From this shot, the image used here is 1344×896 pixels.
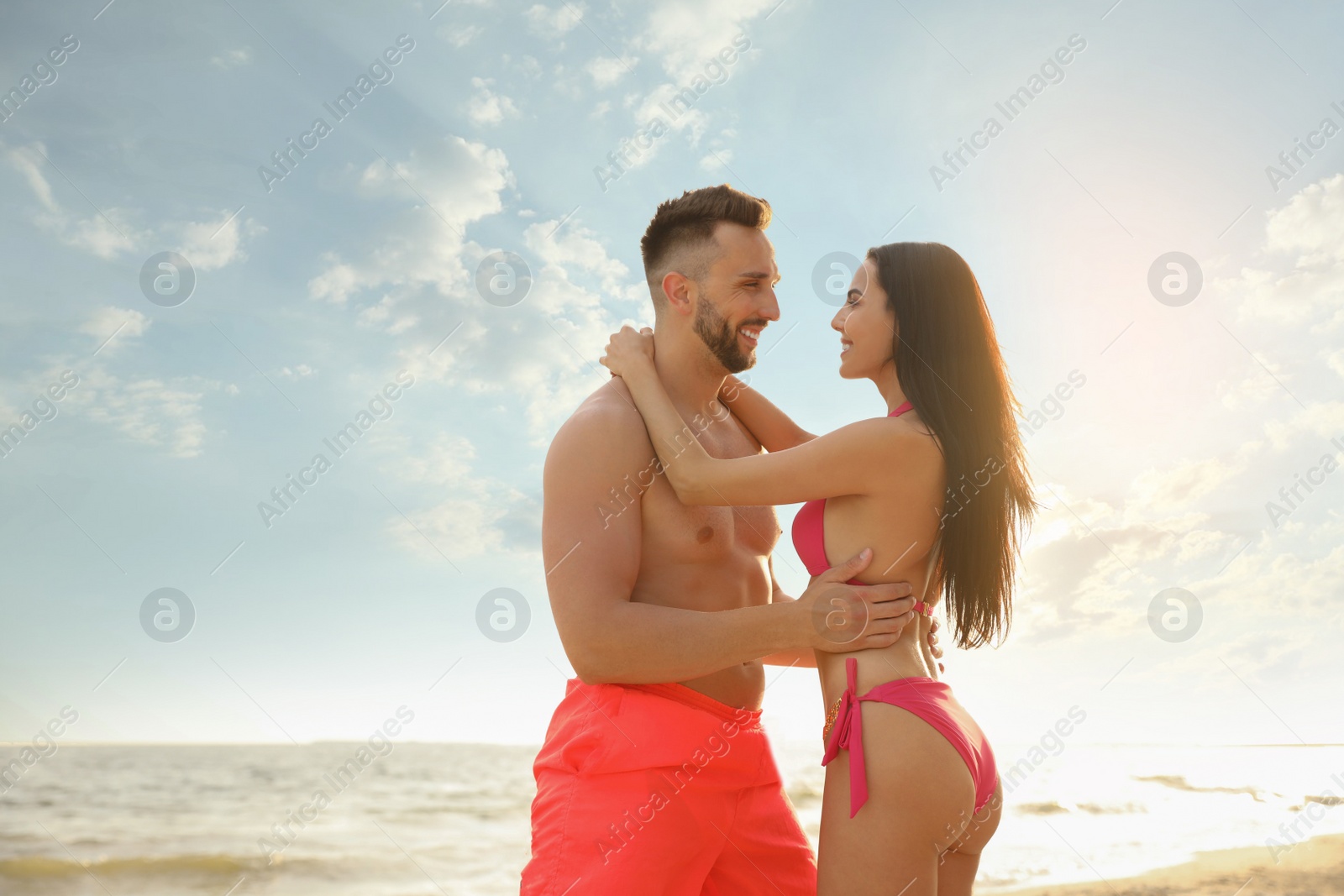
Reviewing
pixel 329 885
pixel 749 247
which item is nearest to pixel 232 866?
pixel 329 885

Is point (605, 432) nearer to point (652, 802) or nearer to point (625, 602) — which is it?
point (625, 602)

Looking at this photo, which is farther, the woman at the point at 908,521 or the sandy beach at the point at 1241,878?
the sandy beach at the point at 1241,878

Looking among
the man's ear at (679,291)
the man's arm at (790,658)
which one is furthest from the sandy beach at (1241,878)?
the man's ear at (679,291)

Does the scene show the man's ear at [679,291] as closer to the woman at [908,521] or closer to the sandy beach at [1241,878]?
the woman at [908,521]

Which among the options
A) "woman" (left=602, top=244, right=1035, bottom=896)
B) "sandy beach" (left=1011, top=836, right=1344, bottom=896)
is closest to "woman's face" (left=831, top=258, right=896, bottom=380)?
"woman" (left=602, top=244, right=1035, bottom=896)

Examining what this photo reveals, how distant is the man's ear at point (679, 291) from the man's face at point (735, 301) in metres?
0.05

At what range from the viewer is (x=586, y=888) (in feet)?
9.18

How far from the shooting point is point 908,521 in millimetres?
2920

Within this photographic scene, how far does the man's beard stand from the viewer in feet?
12.6

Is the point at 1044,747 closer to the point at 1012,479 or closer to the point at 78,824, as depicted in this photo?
the point at 1012,479

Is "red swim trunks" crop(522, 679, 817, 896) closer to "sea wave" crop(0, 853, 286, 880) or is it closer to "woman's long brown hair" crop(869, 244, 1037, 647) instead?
"woman's long brown hair" crop(869, 244, 1037, 647)

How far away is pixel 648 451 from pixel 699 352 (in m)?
0.77

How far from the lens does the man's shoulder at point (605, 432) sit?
3225 mm

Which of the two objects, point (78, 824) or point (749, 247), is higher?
point (749, 247)
